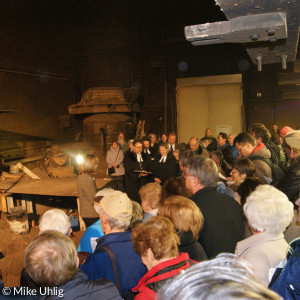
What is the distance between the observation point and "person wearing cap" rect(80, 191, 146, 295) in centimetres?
231

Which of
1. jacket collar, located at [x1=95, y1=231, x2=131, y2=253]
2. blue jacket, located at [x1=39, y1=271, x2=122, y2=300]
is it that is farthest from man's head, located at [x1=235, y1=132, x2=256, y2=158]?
blue jacket, located at [x1=39, y1=271, x2=122, y2=300]

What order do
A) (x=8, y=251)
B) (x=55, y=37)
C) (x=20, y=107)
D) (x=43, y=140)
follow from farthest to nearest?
(x=55, y=37)
(x=43, y=140)
(x=20, y=107)
(x=8, y=251)

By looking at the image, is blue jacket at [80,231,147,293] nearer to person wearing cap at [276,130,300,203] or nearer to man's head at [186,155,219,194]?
man's head at [186,155,219,194]

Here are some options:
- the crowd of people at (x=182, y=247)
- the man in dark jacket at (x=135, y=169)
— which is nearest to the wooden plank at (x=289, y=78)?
the man in dark jacket at (x=135, y=169)

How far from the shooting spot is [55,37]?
52.4ft

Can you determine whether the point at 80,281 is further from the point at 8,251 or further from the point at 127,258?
the point at 8,251

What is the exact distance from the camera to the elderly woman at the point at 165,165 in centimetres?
658

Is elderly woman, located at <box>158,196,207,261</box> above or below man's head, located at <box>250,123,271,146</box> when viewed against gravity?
below

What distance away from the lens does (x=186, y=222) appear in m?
2.59

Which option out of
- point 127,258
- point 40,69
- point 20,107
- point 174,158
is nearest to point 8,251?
point 174,158

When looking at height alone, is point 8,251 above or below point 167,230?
below

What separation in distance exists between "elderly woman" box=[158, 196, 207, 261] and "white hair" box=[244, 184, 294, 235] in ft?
1.54

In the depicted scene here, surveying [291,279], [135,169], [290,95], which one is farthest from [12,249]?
[290,95]

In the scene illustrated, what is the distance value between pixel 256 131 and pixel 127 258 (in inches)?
128
